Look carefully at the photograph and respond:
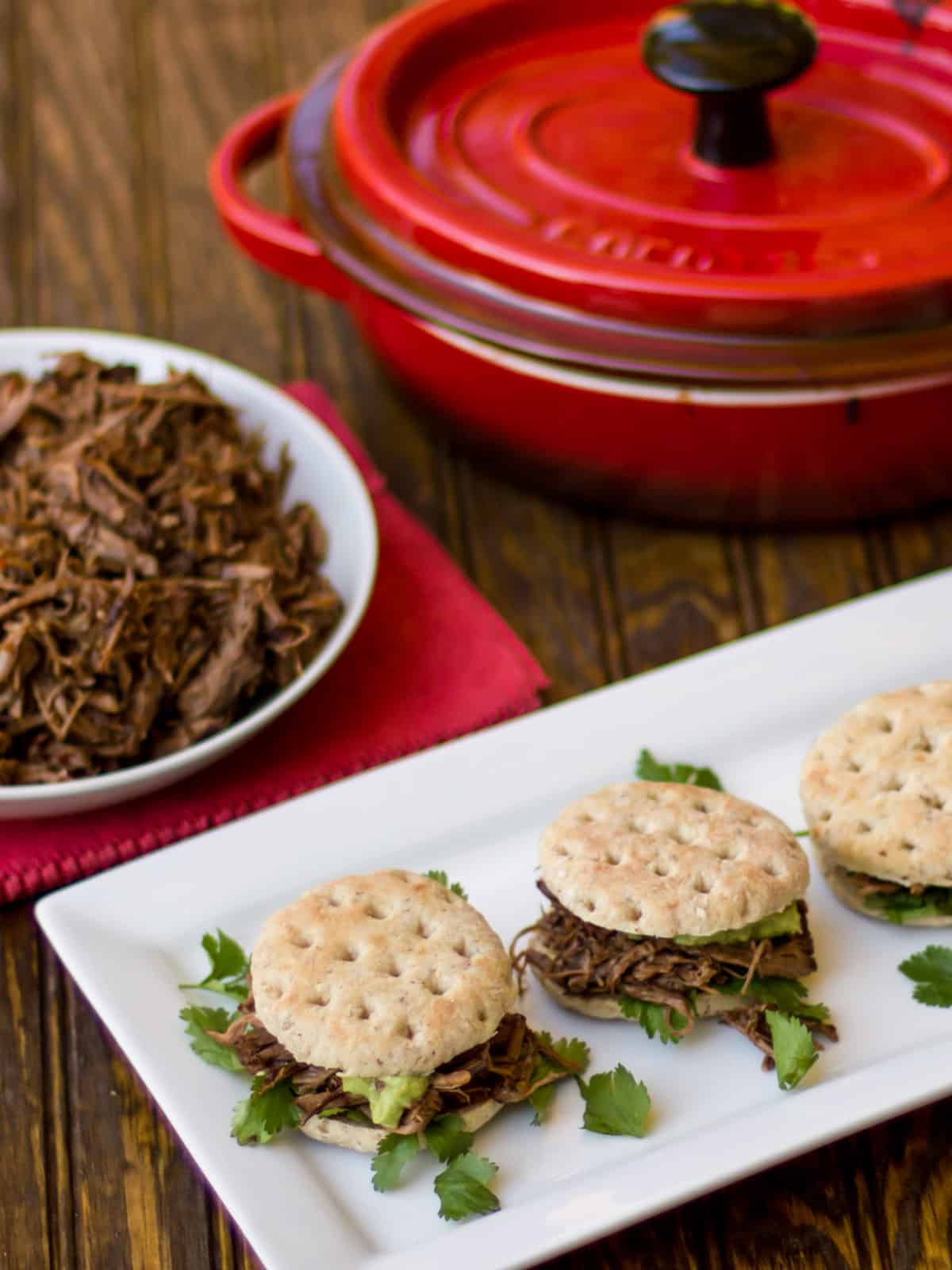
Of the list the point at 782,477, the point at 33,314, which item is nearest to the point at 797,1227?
the point at 782,477

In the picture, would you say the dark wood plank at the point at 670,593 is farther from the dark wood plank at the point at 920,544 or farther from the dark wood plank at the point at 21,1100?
the dark wood plank at the point at 21,1100

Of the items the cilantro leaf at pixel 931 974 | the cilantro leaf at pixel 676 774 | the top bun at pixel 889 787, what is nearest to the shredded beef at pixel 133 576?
the cilantro leaf at pixel 676 774

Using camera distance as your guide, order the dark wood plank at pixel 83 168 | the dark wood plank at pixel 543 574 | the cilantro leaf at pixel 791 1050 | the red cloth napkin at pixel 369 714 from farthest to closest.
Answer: the dark wood plank at pixel 83 168 → the dark wood plank at pixel 543 574 → the red cloth napkin at pixel 369 714 → the cilantro leaf at pixel 791 1050

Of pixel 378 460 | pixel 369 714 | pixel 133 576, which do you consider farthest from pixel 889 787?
pixel 378 460

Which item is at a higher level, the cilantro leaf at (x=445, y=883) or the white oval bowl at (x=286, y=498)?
the white oval bowl at (x=286, y=498)

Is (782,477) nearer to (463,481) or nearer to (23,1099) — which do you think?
(463,481)

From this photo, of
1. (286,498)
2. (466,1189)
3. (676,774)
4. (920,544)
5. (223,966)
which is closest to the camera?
(466,1189)

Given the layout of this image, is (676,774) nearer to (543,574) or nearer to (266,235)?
(543,574)
